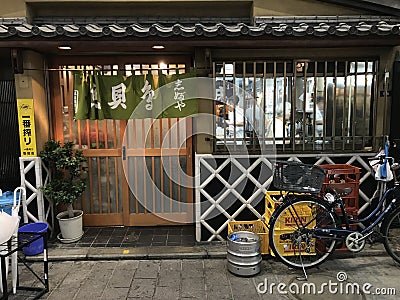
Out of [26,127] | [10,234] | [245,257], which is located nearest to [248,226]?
[245,257]

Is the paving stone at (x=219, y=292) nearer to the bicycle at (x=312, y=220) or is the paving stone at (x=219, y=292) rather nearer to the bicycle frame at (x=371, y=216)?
the bicycle at (x=312, y=220)

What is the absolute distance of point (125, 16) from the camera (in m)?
7.26

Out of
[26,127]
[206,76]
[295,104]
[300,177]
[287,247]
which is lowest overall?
[287,247]

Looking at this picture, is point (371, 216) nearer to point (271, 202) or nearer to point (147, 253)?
point (271, 202)

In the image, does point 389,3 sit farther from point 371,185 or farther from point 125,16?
point 125,16

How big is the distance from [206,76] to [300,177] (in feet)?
7.94

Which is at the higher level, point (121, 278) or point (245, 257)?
point (245, 257)

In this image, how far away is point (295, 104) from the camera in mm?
6527

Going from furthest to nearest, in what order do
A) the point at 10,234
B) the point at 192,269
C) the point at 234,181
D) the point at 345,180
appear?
the point at 234,181 < the point at 345,180 < the point at 192,269 < the point at 10,234

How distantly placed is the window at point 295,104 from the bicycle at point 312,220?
3.38 feet

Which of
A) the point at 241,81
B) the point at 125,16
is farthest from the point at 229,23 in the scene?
the point at 125,16

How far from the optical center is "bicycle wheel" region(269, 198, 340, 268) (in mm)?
5621

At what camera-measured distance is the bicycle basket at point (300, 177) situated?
5.39 metres

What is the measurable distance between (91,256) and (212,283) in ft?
7.17
